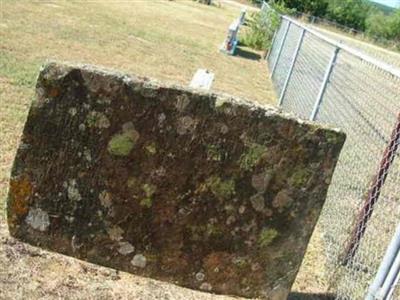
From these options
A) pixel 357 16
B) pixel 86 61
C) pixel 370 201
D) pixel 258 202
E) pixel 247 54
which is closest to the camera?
pixel 258 202

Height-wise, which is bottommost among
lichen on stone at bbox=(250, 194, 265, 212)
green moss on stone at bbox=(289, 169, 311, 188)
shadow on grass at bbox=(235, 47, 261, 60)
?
shadow on grass at bbox=(235, 47, 261, 60)

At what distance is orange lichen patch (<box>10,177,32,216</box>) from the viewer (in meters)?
3.47

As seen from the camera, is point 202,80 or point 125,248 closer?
point 125,248

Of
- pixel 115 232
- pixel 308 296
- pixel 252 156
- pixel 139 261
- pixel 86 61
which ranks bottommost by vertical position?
pixel 86 61

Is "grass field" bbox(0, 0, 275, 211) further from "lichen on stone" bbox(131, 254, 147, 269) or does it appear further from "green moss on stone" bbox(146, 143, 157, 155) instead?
"green moss on stone" bbox(146, 143, 157, 155)

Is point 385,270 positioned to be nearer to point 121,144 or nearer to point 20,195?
point 121,144

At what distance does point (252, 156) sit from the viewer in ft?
11.0

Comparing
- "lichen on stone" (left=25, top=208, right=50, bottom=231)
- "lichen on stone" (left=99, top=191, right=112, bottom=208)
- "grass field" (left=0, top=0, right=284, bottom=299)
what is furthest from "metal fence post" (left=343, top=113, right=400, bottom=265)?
"lichen on stone" (left=25, top=208, right=50, bottom=231)

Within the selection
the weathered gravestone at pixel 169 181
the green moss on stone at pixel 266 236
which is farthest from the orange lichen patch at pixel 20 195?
the green moss on stone at pixel 266 236

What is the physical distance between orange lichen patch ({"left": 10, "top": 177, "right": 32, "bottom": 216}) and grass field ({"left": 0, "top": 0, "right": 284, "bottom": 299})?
1.60 feet

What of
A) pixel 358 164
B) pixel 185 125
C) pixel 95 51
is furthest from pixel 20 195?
pixel 95 51

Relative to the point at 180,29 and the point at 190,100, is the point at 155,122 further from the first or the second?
the point at 180,29

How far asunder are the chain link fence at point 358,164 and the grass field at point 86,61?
4.69ft

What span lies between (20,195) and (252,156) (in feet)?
4.55
